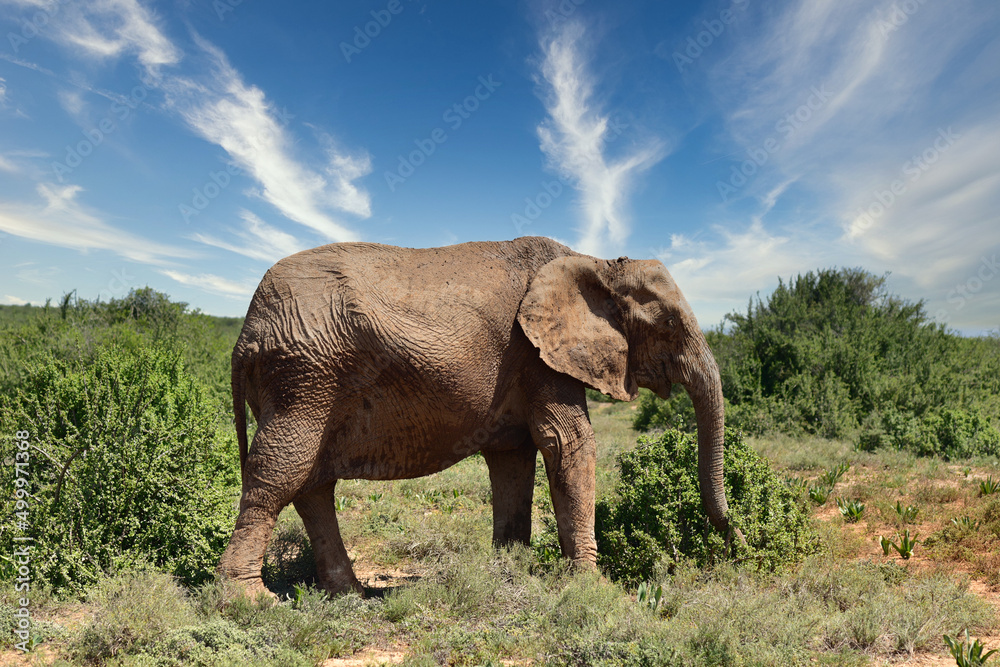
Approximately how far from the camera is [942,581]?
17.6 feet

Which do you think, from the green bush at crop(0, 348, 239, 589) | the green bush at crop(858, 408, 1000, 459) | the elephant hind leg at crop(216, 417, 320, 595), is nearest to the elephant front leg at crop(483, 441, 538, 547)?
the elephant hind leg at crop(216, 417, 320, 595)

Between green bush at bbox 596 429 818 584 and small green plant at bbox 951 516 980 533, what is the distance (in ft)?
8.04

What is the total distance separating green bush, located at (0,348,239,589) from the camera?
16.9 feet

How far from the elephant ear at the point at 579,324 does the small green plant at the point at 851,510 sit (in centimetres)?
480

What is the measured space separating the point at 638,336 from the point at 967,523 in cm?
542

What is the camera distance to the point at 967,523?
7.10 m

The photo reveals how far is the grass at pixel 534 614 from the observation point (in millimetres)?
3791

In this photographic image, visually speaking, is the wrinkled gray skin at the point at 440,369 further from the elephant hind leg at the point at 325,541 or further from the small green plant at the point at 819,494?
the small green plant at the point at 819,494

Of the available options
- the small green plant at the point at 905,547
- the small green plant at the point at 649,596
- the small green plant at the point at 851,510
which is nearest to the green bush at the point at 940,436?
the small green plant at the point at 851,510

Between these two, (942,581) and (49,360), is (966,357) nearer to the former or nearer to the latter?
(942,581)

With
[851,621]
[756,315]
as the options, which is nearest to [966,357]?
[756,315]

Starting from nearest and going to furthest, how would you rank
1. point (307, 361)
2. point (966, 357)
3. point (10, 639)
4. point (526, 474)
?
1. point (10, 639)
2. point (307, 361)
3. point (526, 474)
4. point (966, 357)

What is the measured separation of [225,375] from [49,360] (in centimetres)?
1086

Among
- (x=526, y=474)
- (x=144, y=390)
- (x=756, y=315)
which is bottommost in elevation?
(x=526, y=474)
